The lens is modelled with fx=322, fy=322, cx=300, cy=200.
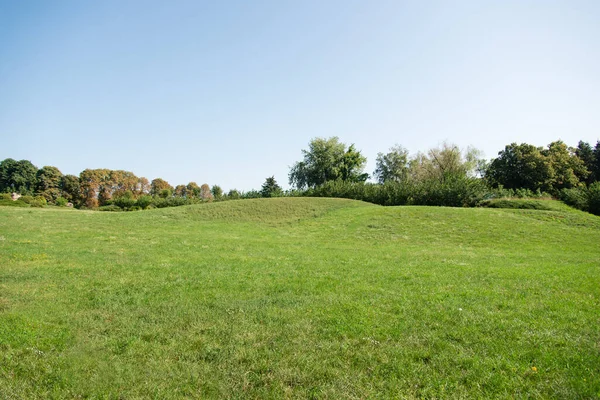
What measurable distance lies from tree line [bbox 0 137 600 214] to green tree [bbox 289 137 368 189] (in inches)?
7.7

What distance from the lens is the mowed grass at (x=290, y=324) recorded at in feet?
12.5

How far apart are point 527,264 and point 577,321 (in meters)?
6.19

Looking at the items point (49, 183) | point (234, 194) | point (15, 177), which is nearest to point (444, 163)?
point (234, 194)

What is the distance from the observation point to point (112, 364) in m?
4.09

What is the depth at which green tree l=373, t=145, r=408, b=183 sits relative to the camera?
67.3 meters

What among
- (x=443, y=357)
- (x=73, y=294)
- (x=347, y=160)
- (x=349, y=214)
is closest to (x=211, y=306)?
(x=73, y=294)

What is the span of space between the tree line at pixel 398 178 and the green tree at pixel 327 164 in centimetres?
19

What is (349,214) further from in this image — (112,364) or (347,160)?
(347,160)

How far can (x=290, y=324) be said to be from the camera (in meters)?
5.33

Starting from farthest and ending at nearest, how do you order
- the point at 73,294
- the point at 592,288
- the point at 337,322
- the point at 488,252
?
the point at 488,252
the point at 592,288
the point at 73,294
the point at 337,322

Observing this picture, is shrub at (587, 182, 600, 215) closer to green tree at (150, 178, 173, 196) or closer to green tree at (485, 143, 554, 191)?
green tree at (485, 143, 554, 191)

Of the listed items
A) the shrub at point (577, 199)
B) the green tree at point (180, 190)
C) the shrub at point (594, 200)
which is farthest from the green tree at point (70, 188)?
the shrub at point (594, 200)

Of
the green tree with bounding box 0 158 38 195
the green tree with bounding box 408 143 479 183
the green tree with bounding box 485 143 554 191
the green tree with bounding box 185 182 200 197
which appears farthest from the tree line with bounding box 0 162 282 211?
the green tree with bounding box 485 143 554 191

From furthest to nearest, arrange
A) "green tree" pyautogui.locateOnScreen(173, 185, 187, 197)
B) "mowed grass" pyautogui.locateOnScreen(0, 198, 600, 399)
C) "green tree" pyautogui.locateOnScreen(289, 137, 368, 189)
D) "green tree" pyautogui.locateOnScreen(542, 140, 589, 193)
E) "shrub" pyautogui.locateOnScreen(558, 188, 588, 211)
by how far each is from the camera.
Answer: "green tree" pyautogui.locateOnScreen(173, 185, 187, 197), "green tree" pyautogui.locateOnScreen(289, 137, 368, 189), "green tree" pyautogui.locateOnScreen(542, 140, 589, 193), "shrub" pyautogui.locateOnScreen(558, 188, 588, 211), "mowed grass" pyautogui.locateOnScreen(0, 198, 600, 399)
